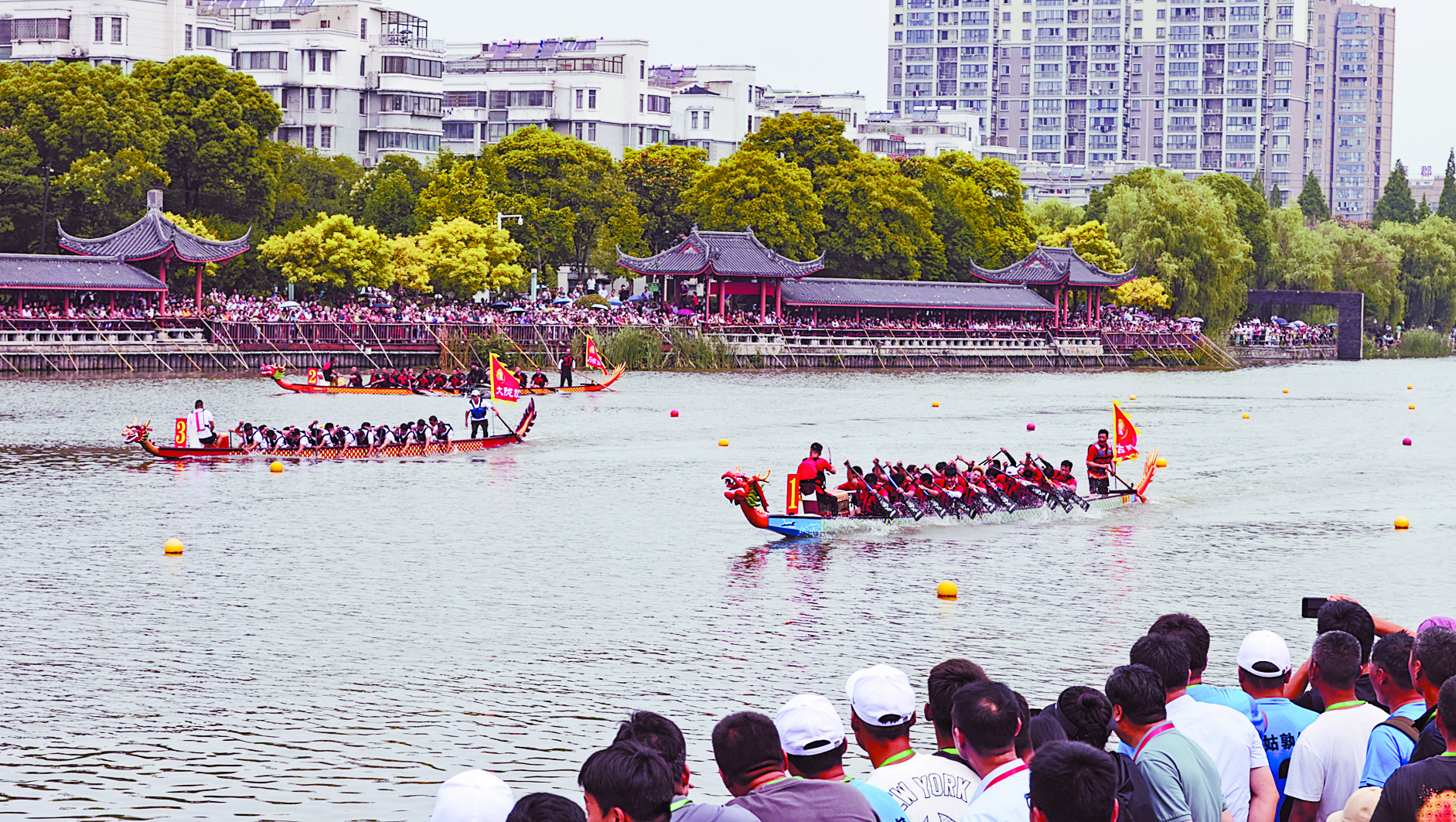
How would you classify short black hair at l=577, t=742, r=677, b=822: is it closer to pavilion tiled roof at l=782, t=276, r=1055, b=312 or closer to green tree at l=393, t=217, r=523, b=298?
green tree at l=393, t=217, r=523, b=298

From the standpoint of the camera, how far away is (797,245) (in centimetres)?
9006

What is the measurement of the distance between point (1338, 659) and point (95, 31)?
109m

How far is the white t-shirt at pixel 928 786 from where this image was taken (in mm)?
7508

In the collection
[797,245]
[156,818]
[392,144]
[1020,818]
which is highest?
[392,144]

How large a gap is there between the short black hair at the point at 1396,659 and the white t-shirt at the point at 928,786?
2.42 metres

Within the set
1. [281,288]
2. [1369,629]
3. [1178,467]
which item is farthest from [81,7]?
[1369,629]

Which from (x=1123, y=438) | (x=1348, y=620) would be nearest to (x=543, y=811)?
(x=1348, y=620)

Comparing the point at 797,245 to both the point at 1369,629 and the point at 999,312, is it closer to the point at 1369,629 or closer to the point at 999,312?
the point at 999,312

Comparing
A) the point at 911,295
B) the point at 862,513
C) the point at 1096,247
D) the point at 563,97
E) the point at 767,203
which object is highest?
the point at 563,97

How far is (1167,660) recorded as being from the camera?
8.45 meters

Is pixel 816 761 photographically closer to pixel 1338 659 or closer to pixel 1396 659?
pixel 1338 659

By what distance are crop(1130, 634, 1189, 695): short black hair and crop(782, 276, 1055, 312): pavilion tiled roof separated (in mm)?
78311

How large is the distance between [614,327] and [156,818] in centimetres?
6516

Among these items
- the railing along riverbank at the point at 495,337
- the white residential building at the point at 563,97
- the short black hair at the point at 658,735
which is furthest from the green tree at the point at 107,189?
Answer: the short black hair at the point at 658,735
